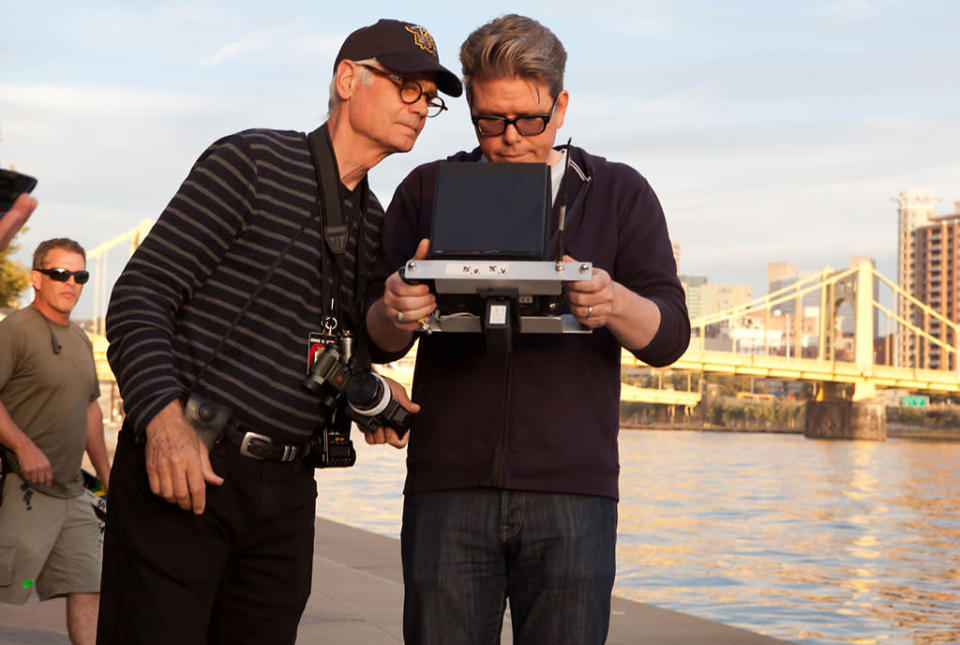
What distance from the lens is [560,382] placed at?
198cm

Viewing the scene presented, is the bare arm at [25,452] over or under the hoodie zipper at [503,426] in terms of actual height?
under

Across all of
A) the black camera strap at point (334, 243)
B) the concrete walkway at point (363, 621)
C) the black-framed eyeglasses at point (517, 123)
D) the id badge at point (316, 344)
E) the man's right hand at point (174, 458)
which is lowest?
the concrete walkway at point (363, 621)

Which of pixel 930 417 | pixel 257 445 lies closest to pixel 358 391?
pixel 257 445

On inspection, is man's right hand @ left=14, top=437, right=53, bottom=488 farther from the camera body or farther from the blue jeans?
the blue jeans

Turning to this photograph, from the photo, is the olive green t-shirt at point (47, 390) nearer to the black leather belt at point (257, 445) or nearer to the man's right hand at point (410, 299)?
the black leather belt at point (257, 445)

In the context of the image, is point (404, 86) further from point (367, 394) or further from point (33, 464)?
point (33, 464)

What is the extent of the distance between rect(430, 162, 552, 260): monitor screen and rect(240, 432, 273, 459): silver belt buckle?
54 centimetres

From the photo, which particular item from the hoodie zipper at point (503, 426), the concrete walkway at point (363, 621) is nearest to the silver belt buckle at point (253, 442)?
the hoodie zipper at point (503, 426)

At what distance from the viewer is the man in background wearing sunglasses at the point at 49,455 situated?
13.6 feet

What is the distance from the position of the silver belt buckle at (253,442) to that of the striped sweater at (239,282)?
0.06 feet

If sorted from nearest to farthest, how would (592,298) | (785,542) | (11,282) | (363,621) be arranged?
(592,298) → (363,621) → (785,542) → (11,282)

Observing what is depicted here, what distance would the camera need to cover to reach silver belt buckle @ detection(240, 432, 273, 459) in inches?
83.5

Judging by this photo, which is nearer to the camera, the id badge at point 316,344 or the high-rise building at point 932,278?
the id badge at point 316,344

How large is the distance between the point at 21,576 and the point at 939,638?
6547 mm
